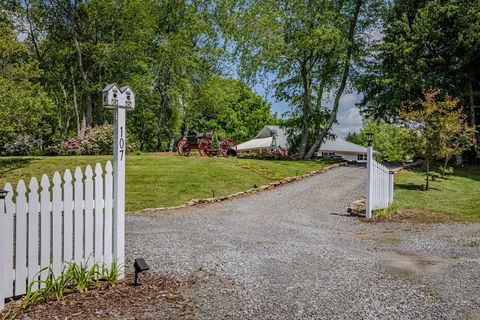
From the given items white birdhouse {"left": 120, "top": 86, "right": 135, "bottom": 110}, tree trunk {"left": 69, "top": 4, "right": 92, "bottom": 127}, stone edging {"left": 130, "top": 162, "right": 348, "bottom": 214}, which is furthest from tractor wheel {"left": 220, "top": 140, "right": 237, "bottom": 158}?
white birdhouse {"left": 120, "top": 86, "right": 135, "bottom": 110}

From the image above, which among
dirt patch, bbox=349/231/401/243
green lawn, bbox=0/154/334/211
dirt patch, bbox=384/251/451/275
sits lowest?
dirt patch, bbox=349/231/401/243

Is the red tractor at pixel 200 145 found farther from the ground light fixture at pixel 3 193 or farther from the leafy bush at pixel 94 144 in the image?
the ground light fixture at pixel 3 193

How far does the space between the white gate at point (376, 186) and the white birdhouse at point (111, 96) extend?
6602 mm

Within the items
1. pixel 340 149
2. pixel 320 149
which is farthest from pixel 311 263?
pixel 340 149

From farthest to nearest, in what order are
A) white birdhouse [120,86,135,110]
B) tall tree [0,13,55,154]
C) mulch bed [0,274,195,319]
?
tall tree [0,13,55,154] < white birdhouse [120,86,135,110] < mulch bed [0,274,195,319]

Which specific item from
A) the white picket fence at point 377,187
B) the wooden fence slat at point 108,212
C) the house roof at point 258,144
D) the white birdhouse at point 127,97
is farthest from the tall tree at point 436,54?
the wooden fence slat at point 108,212

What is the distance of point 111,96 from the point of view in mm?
4203

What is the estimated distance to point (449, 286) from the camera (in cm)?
430

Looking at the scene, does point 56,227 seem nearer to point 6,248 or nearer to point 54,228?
point 54,228

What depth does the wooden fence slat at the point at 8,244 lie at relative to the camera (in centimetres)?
345

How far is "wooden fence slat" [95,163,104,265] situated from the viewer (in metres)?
4.10

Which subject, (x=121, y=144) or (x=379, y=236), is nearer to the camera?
(x=121, y=144)

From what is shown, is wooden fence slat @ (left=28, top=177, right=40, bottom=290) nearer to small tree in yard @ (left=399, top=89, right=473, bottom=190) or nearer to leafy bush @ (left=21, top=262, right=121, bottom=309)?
leafy bush @ (left=21, top=262, right=121, bottom=309)

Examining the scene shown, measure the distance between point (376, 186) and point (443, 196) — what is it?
4366 millimetres
